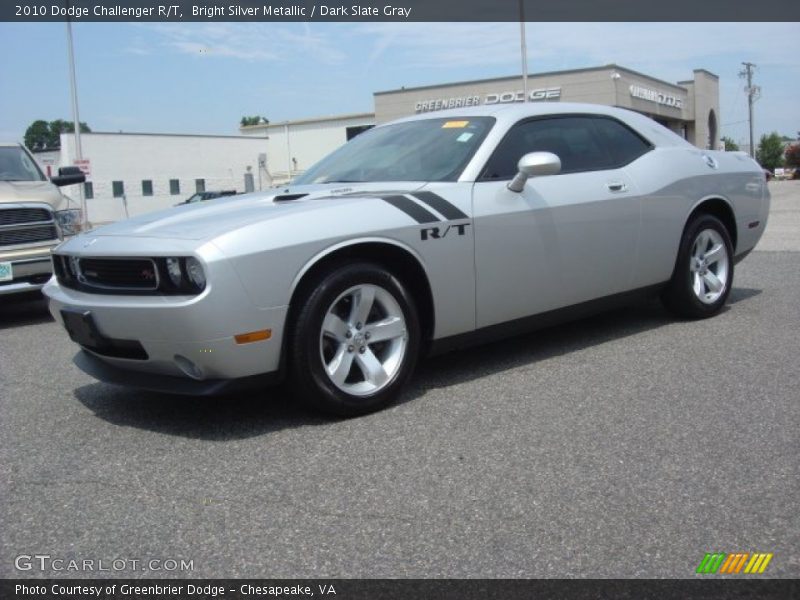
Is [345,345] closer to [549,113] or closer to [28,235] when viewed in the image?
[549,113]

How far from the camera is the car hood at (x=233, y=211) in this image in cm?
361

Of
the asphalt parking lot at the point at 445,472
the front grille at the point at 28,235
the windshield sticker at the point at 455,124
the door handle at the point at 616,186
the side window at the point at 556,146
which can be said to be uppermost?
the windshield sticker at the point at 455,124

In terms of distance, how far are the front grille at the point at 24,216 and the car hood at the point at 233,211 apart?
3428 millimetres

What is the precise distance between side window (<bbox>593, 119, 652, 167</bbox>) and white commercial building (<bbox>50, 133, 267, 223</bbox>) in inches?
1536

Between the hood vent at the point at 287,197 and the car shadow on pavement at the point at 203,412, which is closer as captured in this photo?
the car shadow on pavement at the point at 203,412

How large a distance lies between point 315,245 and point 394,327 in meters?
0.60

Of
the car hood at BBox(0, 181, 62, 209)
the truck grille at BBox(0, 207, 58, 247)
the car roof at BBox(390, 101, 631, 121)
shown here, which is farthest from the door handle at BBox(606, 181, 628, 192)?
the car hood at BBox(0, 181, 62, 209)

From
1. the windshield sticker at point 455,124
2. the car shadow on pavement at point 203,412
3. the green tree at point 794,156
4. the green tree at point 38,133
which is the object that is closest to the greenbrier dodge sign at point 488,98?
the windshield sticker at point 455,124

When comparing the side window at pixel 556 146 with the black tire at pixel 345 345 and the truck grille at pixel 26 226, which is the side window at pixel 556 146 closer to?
the black tire at pixel 345 345

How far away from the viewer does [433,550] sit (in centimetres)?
249

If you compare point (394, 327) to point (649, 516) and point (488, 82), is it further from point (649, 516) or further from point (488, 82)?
point (488, 82)

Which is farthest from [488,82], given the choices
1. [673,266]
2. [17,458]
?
[17,458]

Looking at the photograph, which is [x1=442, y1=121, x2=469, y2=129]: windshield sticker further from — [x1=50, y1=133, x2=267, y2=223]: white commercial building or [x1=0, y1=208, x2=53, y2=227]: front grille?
[x1=50, y1=133, x2=267, y2=223]: white commercial building

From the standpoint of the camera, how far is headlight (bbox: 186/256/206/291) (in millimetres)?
3363
